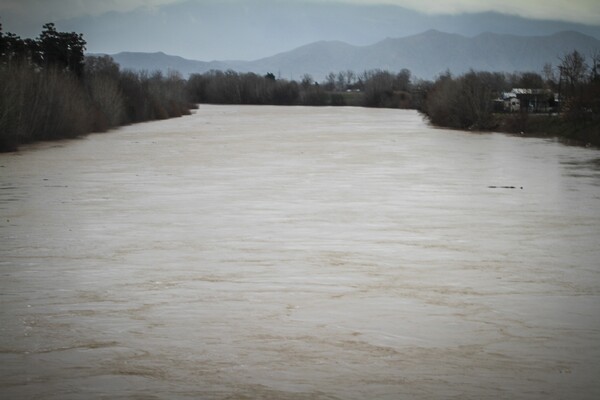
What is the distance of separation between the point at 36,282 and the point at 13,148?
70.6 ft

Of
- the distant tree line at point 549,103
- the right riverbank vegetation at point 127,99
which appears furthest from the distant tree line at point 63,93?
the distant tree line at point 549,103

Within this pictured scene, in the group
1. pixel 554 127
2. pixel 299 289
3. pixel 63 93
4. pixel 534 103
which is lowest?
pixel 554 127

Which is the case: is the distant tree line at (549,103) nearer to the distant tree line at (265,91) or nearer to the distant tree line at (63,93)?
the distant tree line at (63,93)

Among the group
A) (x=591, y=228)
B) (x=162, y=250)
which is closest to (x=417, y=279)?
(x=162, y=250)

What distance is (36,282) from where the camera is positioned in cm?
888

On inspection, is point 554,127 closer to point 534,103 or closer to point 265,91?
point 534,103

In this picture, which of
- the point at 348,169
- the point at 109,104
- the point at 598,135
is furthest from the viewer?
the point at 109,104

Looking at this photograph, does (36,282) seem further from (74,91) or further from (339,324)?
(74,91)

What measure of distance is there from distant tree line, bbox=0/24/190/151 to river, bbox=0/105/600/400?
12649 mm

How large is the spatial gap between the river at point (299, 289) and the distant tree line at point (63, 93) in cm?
1265

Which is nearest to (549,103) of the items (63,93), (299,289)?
(63,93)

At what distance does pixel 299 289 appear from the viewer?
336 inches

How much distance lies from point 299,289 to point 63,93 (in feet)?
94.6

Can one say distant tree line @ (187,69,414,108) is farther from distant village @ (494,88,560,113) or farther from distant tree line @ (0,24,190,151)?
distant village @ (494,88,560,113)
